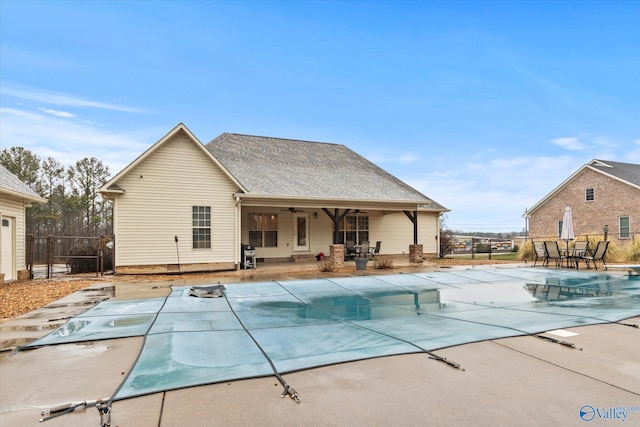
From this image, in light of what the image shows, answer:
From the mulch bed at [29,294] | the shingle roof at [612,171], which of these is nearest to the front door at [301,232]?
the mulch bed at [29,294]

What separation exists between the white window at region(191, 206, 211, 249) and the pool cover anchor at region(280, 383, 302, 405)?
35.9 feet

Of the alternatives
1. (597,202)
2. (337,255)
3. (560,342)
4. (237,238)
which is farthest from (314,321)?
(597,202)

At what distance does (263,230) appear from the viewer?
1644 cm

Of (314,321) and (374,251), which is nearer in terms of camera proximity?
(314,321)

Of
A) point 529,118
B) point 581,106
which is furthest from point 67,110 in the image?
point 581,106

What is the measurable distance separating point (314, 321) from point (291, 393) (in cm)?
268

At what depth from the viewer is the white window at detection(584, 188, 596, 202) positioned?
26672mm

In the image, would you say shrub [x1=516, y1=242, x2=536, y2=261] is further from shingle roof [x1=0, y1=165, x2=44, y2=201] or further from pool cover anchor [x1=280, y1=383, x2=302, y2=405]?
shingle roof [x1=0, y1=165, x2=44, y2=201]

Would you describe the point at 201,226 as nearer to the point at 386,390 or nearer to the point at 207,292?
the point at 207,292

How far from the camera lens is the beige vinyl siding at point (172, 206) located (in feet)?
40.9

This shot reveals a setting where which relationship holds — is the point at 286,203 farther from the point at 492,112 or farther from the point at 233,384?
the point at 492,112

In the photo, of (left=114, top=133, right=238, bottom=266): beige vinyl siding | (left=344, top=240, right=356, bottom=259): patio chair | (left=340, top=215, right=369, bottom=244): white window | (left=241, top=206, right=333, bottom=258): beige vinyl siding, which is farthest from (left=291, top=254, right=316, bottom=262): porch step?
(left=114, top=133, right=238, bottom=266): beige vinyl siding

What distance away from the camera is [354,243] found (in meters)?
18.0

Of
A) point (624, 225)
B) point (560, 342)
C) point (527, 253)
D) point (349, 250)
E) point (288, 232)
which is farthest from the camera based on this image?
point (624, 225)
